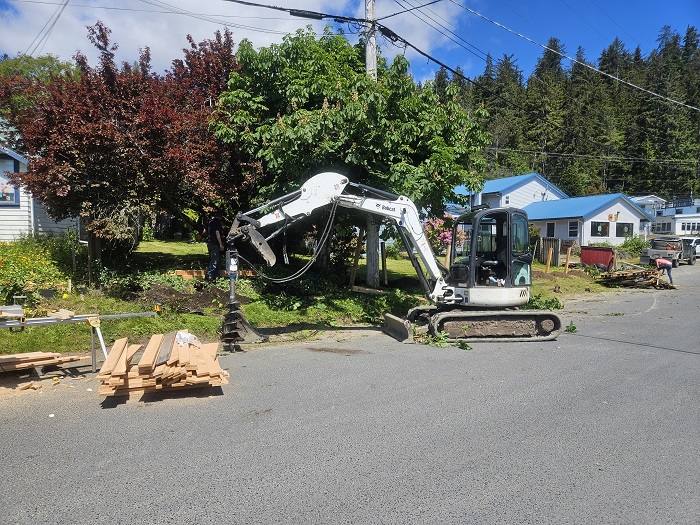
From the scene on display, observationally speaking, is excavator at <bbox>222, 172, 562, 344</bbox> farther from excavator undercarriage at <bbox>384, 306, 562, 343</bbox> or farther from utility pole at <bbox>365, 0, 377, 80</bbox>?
utility pole at <bbox>365, 0, 377, 80</bbox>

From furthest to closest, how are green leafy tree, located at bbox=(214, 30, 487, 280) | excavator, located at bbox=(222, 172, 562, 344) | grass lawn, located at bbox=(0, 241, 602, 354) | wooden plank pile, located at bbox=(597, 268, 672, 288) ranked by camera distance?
wooden plank pile, located at bbox=(597, 268, 672, 288) < green leafy tree, located at bbox=(214, 30, 487, 280) < excavator, located at bbox=(222, 172, 562, 344) < grass lawn, located at bbox=(0, 241, 602, 354)

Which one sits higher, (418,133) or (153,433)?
(418,133)

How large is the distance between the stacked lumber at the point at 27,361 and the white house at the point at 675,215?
1833 inches

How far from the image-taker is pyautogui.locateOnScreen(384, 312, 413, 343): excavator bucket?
9.60m

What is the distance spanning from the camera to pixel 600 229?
3638cm

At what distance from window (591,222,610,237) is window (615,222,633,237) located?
3.61ft

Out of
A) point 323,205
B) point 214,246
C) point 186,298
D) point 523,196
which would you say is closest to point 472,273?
point 323,205

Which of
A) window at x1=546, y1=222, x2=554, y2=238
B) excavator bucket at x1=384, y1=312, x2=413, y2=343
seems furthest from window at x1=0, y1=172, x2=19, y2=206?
window at x1=546, y1=222, x2=554, y2=238

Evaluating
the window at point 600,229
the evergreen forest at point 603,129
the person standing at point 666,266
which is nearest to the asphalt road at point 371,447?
the person standing at point 666,266

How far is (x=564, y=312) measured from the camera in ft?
45.4

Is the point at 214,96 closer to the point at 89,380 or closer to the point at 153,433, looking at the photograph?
the point at 89,380

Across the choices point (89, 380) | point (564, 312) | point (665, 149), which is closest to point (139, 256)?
point (89, 380)

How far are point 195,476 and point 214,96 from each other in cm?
1154

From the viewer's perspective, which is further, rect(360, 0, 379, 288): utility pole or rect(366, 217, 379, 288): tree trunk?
rect(366, 217, 379, 288): tree trunk
